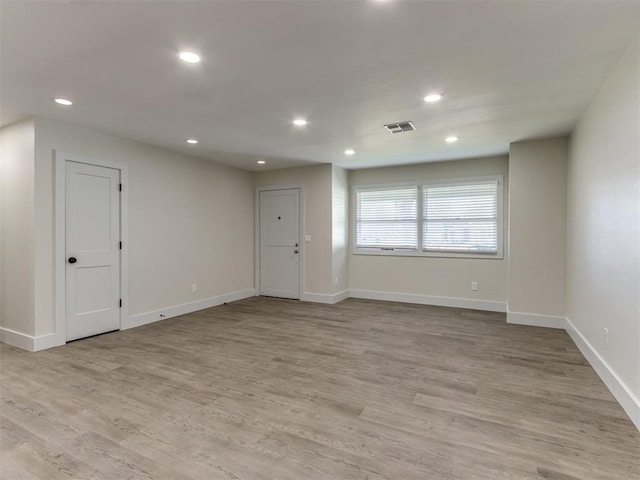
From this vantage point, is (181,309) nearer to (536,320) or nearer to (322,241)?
(322,241)

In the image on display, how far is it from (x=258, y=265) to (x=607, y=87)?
224 inches

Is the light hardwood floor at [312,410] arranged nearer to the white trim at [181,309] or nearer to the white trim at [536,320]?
the white trim at [536,320]

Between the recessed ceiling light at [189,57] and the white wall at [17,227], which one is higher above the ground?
the recessed ceiling light at [189,57]

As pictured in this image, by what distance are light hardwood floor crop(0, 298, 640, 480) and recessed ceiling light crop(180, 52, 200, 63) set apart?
8.13ft

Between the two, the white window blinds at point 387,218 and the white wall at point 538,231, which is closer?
the white wall at point 538,231

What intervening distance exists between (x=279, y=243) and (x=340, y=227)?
1.24m

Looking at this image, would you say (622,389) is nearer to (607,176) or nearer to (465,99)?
(607,176)

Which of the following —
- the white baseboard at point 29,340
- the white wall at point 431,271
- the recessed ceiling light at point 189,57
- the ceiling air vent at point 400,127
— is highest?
the ceiling air vent at point 400,127

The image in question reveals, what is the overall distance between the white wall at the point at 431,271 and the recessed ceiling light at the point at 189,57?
14.7 ft

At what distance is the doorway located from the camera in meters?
6.41

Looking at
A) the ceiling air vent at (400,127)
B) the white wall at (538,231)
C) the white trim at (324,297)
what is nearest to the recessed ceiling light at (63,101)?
the ceiling air vent at (400,127)

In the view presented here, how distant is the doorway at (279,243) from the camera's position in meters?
6.41

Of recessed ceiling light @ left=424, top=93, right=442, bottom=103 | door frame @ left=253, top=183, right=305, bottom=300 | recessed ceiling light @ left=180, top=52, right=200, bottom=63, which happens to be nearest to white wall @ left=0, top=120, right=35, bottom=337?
recessed ceiling light @ left=180, top=52, right=200, bottom=63

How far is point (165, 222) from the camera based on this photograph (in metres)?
4.98
